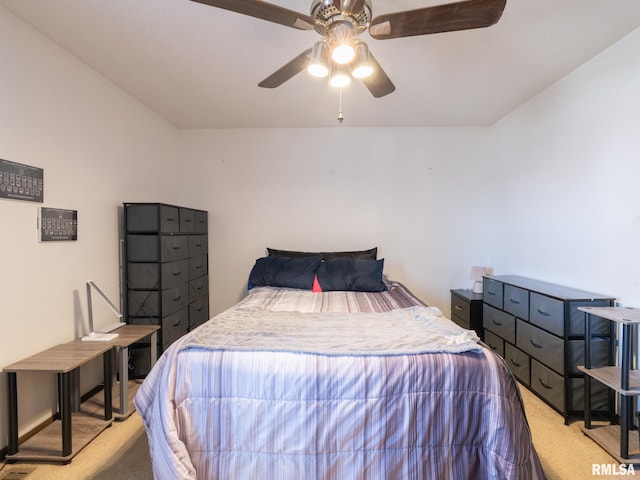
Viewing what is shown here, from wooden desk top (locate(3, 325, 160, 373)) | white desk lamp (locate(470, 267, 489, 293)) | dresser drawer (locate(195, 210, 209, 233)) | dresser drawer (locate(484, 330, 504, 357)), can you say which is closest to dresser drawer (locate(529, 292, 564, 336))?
dresser drawer (locate(484, 330, 504, 357))

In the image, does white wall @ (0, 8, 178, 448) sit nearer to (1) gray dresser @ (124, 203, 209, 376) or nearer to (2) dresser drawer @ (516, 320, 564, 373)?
(1) gray dresser @ (124, 203, 209, 376)

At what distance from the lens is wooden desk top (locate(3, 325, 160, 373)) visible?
1.72 meters

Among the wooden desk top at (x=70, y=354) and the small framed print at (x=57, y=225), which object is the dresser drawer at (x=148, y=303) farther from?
the small framed print at (x=57, y=225)

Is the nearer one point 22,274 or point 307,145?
point 22,274

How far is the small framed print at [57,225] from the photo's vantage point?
78.9 inches

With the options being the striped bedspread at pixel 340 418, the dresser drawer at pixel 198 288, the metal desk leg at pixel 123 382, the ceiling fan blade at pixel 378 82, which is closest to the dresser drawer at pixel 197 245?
the dresser drawer at pixel 198 288

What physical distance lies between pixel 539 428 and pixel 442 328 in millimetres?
1110

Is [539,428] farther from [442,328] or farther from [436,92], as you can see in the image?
[436,92]

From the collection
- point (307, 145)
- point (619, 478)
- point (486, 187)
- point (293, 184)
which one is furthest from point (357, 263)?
point (619, 478)

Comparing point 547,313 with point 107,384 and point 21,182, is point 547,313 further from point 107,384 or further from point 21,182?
point 21,182

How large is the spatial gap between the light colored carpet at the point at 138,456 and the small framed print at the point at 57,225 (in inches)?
49.9

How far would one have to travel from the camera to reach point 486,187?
368 centimetres

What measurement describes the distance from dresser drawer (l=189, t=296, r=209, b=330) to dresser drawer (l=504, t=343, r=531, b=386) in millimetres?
2903

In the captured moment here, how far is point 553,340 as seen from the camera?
2.20 meters
